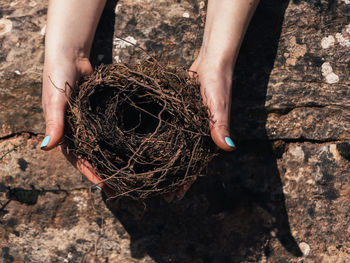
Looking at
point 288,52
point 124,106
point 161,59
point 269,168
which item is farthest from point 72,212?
point 288,52

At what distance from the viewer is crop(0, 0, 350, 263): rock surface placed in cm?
254

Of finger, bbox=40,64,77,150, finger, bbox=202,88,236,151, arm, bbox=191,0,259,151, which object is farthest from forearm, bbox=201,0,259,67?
finger, bbox=40,64,77,150

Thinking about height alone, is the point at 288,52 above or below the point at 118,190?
above

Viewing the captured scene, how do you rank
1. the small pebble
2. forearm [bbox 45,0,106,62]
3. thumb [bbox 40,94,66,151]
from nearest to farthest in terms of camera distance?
1. thumb [bbox 40,94,66,151]
2. forearm [bbox 45,0,106,62]
3. the small pebble

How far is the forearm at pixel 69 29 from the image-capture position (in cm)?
232

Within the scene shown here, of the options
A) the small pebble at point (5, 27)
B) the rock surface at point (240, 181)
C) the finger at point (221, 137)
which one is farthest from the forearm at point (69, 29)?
the finger at point (221, 137)

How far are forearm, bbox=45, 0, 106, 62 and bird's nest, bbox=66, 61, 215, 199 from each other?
0.87ft

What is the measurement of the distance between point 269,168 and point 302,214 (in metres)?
0.39

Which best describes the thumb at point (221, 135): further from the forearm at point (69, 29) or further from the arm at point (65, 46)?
the forearm at point (69, 29)

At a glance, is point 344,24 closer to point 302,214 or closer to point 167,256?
point 302,214

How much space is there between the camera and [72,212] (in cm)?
258

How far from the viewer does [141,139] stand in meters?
2.23

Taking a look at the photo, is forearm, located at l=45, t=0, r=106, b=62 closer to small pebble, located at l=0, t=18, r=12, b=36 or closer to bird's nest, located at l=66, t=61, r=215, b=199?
bird's nest, located at l=66, t=61, r=215, b=199

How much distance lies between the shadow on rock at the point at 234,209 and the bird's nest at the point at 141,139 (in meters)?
0.44
